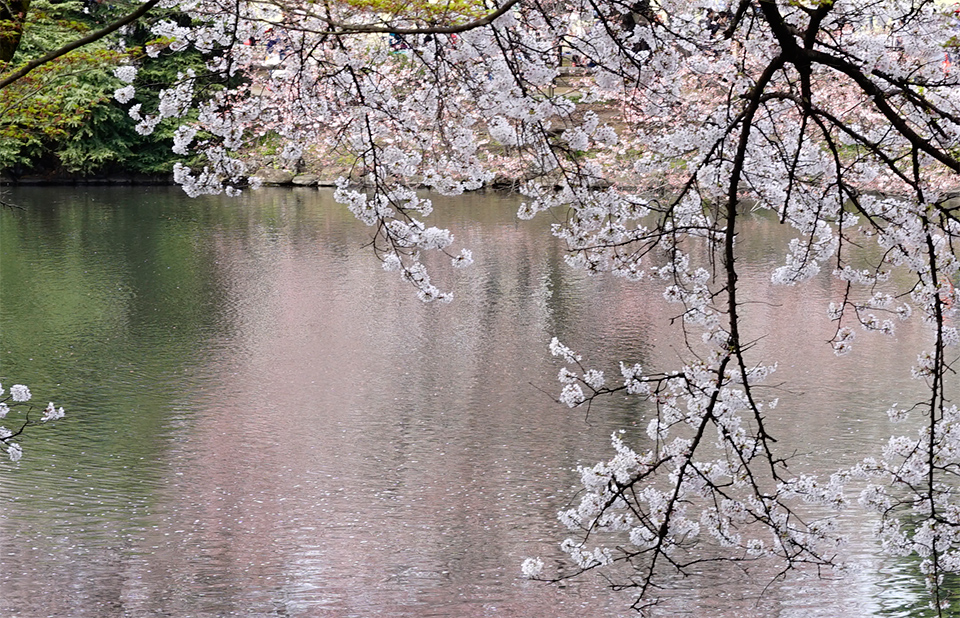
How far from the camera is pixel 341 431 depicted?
6656mm

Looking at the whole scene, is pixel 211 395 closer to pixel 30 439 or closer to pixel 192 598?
pixel 30 439

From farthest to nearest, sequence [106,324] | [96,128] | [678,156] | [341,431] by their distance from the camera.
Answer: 1. [96,128]
2. [106,324]
3. [341,431]
4. [678,156]

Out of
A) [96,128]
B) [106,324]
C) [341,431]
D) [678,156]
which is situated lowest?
[341,431]

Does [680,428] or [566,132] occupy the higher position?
[566,132]

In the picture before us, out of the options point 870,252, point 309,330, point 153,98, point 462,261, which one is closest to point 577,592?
point 462,261

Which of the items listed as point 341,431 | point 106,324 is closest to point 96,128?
point 106,324

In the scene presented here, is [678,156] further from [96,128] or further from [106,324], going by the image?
[96,128]

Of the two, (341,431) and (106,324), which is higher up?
(106,324)

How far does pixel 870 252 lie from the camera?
13.6m

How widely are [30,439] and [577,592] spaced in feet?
11.9

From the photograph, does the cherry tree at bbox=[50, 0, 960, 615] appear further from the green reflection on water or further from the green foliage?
the green foliage

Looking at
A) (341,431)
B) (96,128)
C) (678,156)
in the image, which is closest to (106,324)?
(341,431)

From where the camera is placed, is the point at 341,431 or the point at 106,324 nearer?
the point at 341,431

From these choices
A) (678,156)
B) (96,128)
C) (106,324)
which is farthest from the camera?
(96,128)
